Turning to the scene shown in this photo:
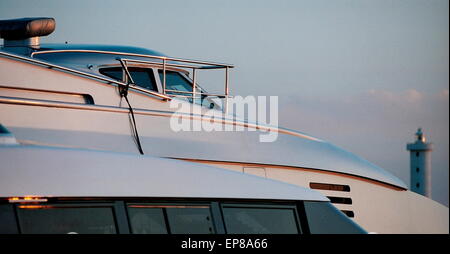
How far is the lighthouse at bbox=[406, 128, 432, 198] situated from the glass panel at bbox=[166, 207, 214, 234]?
31.8 meters

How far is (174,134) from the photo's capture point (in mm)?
8125

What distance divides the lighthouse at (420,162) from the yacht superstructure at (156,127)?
82.0ft

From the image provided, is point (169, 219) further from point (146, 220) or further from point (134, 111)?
point (134, 111)

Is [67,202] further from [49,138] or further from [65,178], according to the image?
[49,138]

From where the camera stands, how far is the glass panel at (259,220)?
454cm

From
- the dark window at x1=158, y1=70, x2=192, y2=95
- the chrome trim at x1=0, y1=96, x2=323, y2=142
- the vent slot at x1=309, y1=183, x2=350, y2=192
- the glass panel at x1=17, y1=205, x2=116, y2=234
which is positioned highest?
the dark window at x1=158, y1=70, x2=192, y2=95

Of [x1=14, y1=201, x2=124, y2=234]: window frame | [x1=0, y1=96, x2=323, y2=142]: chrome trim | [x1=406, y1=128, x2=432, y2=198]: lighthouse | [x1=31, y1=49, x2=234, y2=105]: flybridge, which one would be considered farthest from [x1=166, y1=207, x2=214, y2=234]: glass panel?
[x1=406, y1=128, x2=432, y2=198]: lighthouse

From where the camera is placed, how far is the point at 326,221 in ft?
16.3

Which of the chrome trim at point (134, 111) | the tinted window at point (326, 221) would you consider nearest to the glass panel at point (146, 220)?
the tinted window at point (326, 221)

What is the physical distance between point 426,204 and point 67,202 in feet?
24.2

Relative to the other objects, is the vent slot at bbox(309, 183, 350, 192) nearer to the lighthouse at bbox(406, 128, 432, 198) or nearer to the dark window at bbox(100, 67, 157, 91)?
the dark window at bbox(100, 67, 157, 91)

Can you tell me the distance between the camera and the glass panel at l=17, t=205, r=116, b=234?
12.8 ft

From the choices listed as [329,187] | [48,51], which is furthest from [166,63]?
[329,187]

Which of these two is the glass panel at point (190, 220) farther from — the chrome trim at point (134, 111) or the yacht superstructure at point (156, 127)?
the chrome trim at point (134, 111)
